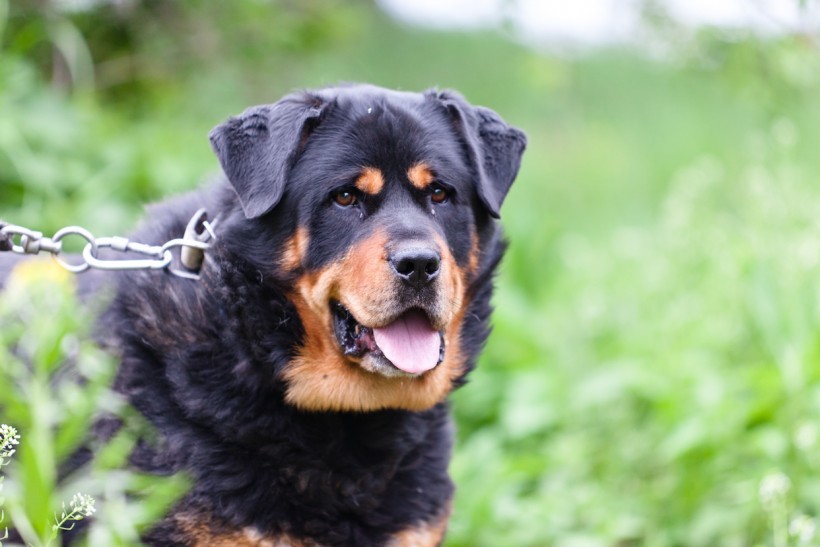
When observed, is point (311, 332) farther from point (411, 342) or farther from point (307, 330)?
point (411, 342)

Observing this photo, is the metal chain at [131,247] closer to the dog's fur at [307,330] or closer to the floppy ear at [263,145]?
the dog's fur at [307,330]

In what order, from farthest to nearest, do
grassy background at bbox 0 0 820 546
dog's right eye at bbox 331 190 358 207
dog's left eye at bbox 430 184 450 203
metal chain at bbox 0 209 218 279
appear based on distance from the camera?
grassy background at bbox 0 0 820 546, dog's left eye at bbox 430 184 450 203, dog's right eye at bbox 331 190 358 207, metal chain at bbox 0 209 218 279

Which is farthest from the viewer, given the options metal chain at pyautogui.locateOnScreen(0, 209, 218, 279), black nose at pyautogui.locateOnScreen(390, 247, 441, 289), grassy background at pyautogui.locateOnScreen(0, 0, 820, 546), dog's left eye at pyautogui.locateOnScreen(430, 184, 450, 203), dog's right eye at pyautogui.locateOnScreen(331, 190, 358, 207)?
grassy background at pyautogui.locateOnScreen(0, 0, 820, 546)

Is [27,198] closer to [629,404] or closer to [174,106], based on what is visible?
[174,106]

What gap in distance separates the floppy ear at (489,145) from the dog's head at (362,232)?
0.01m

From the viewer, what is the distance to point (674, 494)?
14.0ft

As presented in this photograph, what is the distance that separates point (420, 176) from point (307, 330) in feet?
2.09

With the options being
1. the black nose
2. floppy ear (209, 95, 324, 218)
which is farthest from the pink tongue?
floppy ear (209, 95, 324, 218)

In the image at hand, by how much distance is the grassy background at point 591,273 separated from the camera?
13.8 ft

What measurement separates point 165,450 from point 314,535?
1.73ft

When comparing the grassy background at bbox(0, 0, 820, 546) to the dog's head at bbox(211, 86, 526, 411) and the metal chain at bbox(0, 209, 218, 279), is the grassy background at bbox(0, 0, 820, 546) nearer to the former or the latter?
the metal chain at bbox(0, 209, 218, 279)

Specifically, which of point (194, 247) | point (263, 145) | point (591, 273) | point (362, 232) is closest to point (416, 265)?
point (362, 232)

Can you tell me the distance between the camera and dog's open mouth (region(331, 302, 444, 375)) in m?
3.05

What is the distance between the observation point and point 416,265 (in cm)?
293
